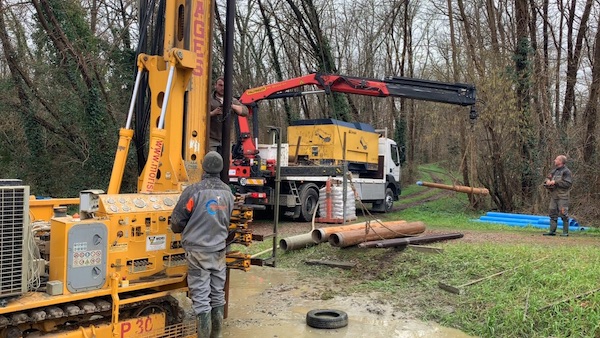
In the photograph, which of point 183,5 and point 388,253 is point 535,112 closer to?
point 388,253

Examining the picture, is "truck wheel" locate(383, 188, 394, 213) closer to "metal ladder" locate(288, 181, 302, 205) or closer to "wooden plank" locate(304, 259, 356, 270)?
"metal ladder" locate(288, 181, 302, 205)

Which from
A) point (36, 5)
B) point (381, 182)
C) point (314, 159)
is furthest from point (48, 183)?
point (381, 182)

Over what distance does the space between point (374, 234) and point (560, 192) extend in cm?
553

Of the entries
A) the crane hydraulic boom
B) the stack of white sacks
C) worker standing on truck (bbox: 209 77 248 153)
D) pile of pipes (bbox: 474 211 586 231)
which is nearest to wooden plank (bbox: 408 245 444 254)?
worker standing on truck (bbox: 209 77 248 153)

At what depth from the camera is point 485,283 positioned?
263 inches

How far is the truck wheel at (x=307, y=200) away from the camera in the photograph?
581 inches

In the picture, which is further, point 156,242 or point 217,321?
point 217,321

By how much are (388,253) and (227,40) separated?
4.70 m

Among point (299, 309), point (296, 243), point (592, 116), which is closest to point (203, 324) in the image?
point (299, 309)

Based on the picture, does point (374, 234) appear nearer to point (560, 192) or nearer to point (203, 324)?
point (203, 324)

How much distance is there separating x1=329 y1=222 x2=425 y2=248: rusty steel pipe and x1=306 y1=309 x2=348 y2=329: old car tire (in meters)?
2.61

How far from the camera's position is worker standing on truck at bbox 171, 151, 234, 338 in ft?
15.9

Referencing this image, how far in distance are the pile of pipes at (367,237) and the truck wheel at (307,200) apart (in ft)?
16.5

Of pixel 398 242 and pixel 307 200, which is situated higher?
pixel 307 200
